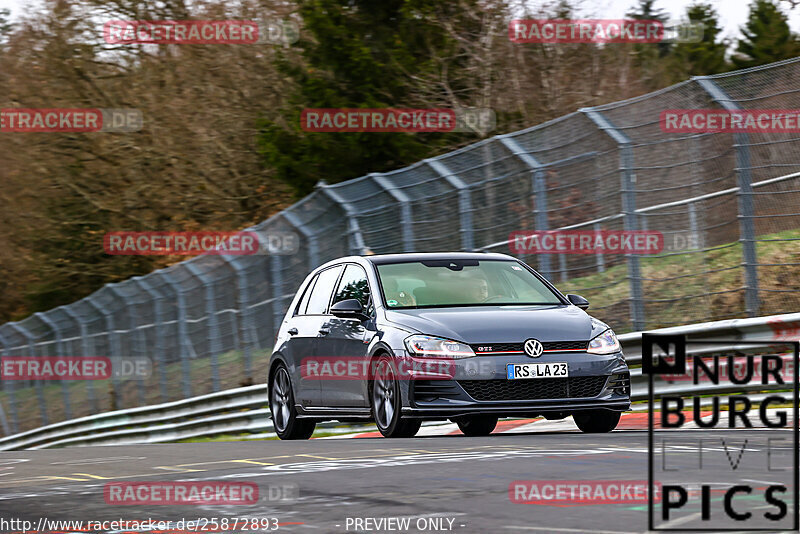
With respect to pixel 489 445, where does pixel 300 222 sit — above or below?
above

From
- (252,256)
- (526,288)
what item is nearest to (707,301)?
(526,288)

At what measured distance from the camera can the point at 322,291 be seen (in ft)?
42.6

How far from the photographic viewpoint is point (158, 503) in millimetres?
7512

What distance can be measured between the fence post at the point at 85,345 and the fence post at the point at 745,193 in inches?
720

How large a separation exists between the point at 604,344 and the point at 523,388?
0.78m

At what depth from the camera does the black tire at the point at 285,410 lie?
517 inches

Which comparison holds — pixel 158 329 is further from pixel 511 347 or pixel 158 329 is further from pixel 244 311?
pixel 511 347

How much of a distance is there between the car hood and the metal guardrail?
0.99 meters

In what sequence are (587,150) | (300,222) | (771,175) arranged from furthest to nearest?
(300,222)
(587,150)
(771,175)

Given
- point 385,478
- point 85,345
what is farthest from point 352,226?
point 85,345

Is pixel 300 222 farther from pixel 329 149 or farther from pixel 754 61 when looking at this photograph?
pixel 754 61

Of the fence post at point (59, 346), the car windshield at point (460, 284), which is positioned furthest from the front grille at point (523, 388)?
the fence post at point (59, 346)

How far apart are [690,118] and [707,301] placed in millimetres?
1802

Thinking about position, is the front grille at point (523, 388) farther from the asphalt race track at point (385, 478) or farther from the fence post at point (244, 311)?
the fence post at point (244, 311)
